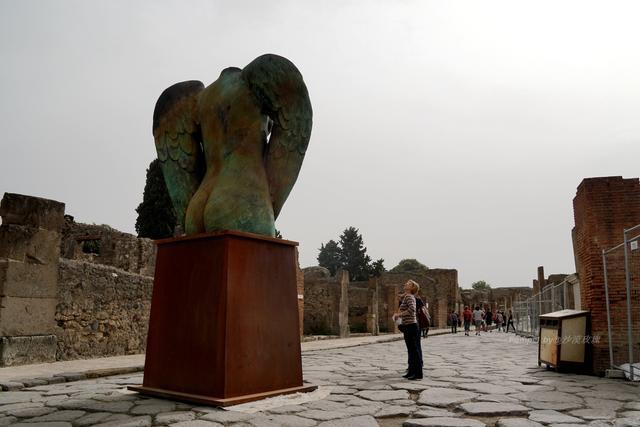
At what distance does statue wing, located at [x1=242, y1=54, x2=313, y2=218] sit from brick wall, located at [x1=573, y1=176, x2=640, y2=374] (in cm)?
407

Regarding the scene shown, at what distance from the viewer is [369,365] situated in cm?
766

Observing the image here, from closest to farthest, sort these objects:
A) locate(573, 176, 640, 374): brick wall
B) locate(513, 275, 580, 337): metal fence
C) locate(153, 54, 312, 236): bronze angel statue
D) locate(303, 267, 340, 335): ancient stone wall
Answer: locate(153, 54, 312, 236): bronze angel statue < locate(573, 176, 640, 374): brick wall < locate(513, 275, 580, 337): metal fence < locate(303, 267, 340, 335): ancient stone wall

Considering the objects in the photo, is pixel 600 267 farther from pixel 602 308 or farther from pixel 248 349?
pixel 248 349

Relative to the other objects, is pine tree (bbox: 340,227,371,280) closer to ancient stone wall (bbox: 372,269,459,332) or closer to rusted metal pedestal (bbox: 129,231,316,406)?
ancient stone wall (bbox: 372,269,459,332)

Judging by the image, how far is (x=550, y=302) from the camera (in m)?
13.9

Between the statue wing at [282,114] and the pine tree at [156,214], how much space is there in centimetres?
1975

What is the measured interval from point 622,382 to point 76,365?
7163 millimetres

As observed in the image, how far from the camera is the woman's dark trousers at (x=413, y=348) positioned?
5.85 meters

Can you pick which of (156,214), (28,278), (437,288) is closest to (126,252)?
(28,278)

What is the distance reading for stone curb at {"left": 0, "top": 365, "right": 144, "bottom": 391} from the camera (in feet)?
17.2

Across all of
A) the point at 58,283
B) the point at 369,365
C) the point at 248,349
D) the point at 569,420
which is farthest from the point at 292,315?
the point at 58,283

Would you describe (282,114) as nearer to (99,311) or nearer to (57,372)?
(57,372)

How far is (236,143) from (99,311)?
5.85 m

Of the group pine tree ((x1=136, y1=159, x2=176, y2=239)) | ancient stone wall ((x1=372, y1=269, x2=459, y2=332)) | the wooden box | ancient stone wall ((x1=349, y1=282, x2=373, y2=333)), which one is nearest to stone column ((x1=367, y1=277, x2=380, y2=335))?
ancient stone wall ((x1=349, y1=282, x2=373, y2=333))
